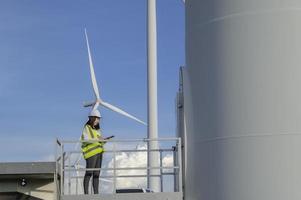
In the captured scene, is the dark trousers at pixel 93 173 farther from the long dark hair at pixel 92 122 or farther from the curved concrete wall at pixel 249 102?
the curved concrete wall at pixel 249 102

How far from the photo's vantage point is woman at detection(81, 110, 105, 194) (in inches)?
551

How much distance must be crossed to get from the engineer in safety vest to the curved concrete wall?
2.49 m

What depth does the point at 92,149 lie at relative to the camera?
14039 mm

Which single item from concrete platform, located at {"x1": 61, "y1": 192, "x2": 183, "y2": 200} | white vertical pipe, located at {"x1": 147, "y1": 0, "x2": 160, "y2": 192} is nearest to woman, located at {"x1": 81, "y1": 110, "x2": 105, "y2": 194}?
concrete platform, located at {"x1": 61, "y1": 192, "x2": 183, "y2": 200}

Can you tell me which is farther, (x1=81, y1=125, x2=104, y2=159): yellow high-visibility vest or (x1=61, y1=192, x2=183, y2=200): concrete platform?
(x1=81, y1=125, x2=104, y2=159): yellow high-visibility vest

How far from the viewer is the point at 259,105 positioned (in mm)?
11719

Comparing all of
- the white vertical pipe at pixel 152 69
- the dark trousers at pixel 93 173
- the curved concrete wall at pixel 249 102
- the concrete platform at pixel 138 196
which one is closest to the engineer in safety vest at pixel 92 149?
the dark trousers at pixel 93 173

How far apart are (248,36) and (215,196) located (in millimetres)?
3194

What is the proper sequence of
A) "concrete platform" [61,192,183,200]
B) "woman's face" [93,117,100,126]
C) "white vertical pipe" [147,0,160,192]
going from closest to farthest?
"concrete platform" [61,192,183,200], "woman's face" [93,117,100,126], "white vertical pipe" [147,0,160,192]

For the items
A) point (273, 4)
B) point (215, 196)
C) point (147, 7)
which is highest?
point (147, 7)

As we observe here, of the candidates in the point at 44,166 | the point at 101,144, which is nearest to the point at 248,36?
the point at 101,144

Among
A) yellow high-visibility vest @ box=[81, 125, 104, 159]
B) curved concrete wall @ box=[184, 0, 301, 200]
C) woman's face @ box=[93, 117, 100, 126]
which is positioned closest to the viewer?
curved concrete wall @ box=[184, 0, 301, 200]

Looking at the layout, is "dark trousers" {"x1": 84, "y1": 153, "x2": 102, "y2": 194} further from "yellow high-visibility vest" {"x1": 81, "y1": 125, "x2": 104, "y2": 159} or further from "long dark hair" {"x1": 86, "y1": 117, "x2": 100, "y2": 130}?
"long dark hair" {"x1": 86, "y1": 117, "x2": 100, "y2": 130}

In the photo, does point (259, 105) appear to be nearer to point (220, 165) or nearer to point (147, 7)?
point (220, 165)
